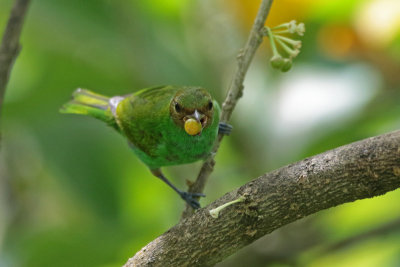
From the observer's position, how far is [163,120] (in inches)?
135

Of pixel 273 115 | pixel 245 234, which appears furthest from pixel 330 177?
pixel 273 115

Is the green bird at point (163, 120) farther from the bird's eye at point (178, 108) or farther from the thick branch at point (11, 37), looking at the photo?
the thick branch at point (11, 37)

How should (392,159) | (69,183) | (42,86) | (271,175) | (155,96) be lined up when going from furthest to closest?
(42,86) → (69,183) → (155,96) → (271,175) → (392,159)

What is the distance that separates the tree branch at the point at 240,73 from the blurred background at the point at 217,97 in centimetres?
79

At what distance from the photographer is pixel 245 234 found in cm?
219

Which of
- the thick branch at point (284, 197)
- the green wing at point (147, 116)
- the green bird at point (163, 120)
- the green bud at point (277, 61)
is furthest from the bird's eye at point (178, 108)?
the thick branch at point (284, 197)

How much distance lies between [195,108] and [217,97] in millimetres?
995

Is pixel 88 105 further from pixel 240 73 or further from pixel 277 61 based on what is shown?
pixel 277 61

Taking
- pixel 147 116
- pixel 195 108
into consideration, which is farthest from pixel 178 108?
pixel 147 116

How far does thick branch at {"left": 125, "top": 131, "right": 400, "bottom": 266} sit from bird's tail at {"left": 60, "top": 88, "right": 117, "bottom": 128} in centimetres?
165

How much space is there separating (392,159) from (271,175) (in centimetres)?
41

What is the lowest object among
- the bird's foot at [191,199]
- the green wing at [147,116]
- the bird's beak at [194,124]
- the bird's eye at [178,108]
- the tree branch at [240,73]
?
the bird's foot at [191,199]

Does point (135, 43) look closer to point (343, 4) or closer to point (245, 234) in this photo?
point (343, 4)

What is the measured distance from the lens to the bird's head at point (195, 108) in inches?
121
